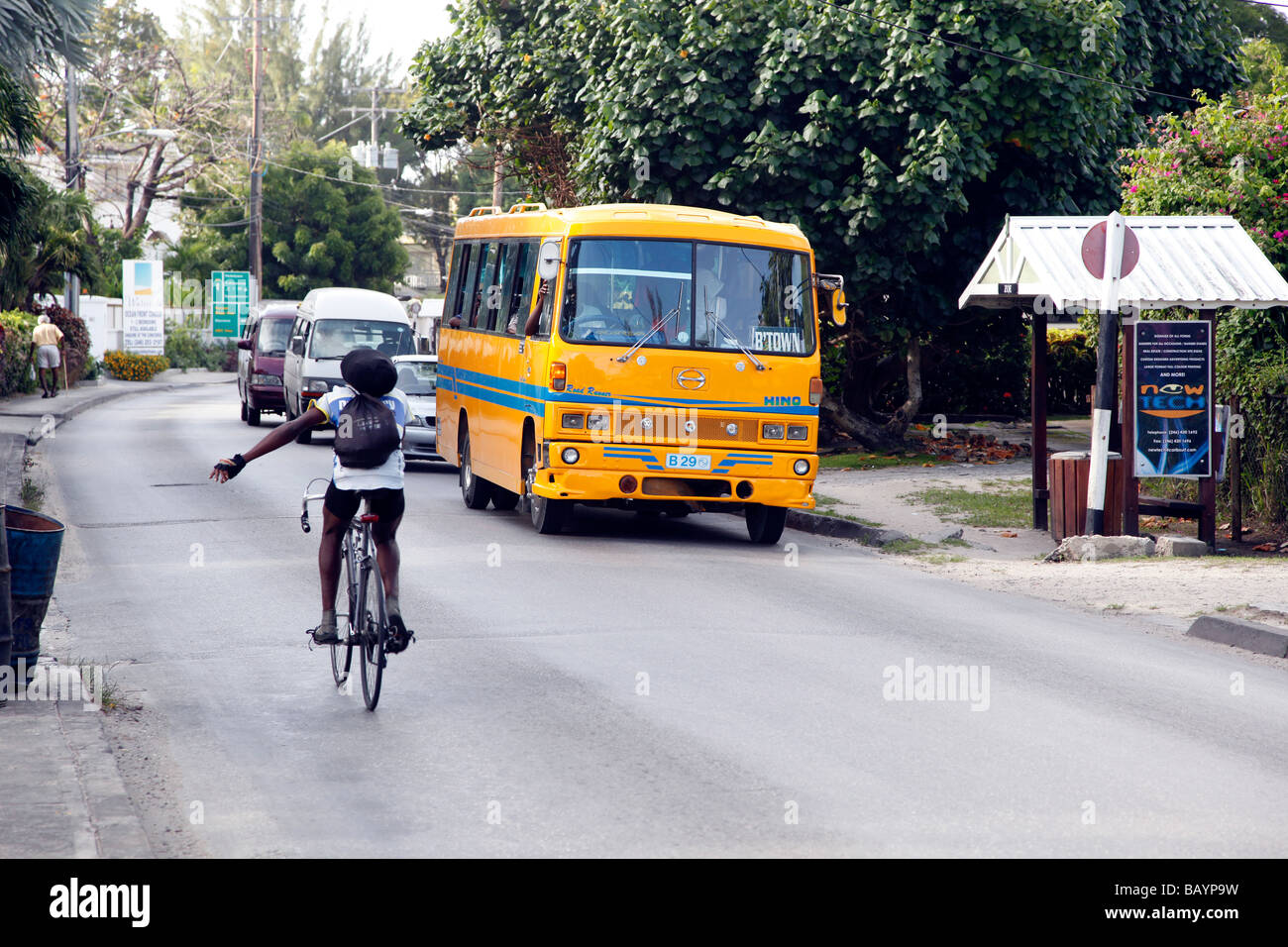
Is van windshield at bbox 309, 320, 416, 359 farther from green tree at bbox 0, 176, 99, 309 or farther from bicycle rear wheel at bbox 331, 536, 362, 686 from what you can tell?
bicycle rear wheel at bbox 331, 536, 362, 686

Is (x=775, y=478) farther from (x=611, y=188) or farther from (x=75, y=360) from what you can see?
(x=75, y=360)

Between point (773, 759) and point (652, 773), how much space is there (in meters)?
0.59

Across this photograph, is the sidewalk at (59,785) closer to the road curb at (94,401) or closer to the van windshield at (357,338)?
the van windshield at (357,338)

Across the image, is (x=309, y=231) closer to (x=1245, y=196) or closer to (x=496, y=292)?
(x=496, y=292)

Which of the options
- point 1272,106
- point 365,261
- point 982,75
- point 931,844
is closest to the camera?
point 931,844

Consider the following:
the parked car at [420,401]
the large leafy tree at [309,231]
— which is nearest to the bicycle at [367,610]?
the parked car at [420,401]

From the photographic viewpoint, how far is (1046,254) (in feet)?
50.9

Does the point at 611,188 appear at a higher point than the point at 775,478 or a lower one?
higher

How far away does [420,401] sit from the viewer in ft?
75.2

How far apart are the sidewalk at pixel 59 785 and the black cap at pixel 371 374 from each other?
2.04 metres

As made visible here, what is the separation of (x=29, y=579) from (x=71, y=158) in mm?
36104

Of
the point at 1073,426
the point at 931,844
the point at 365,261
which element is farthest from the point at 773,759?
the point at 365,261

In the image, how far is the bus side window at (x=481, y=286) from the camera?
17.6m

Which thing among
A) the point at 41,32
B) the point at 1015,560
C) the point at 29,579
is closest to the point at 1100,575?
the point at 1015,560
